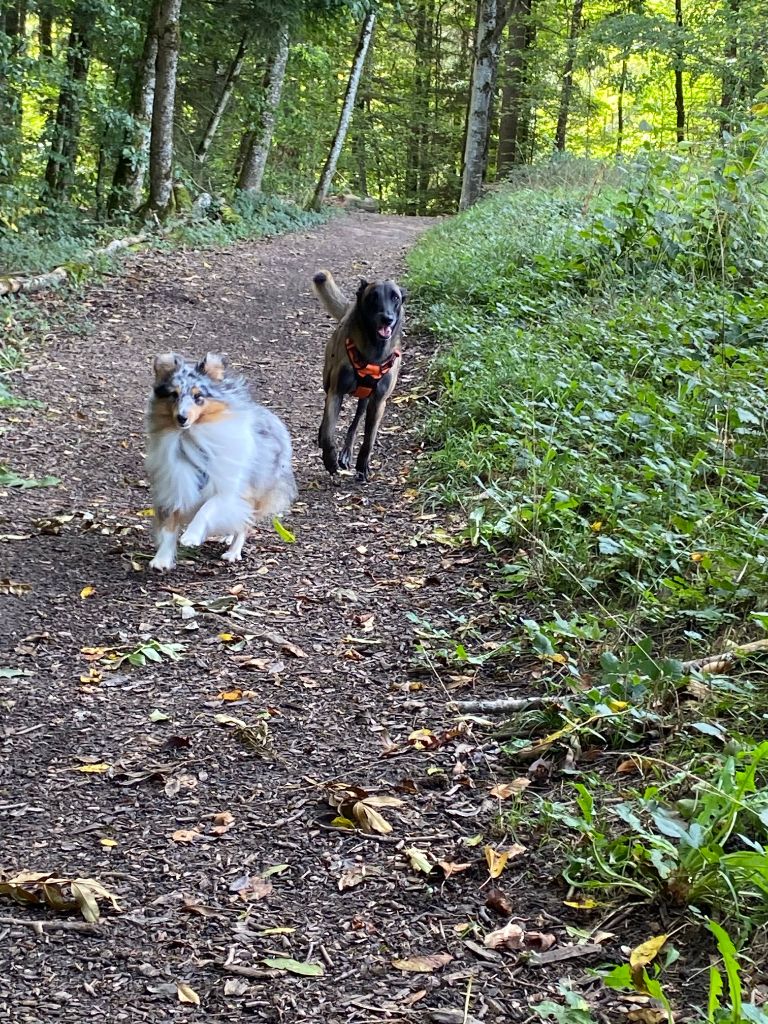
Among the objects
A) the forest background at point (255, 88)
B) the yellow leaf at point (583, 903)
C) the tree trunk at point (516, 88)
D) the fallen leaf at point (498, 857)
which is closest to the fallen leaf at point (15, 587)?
the fallen leaf at point (498, 857)

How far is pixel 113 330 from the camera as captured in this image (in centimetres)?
1095

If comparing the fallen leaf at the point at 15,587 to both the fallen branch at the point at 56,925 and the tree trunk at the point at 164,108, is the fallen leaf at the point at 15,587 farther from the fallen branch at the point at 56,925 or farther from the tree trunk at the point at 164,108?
the tree trunk at the point at 164,108

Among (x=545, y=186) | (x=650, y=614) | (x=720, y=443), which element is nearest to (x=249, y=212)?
(x=545, y=186)

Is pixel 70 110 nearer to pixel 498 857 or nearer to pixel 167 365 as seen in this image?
pixel 167 365

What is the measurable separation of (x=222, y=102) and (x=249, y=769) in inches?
728

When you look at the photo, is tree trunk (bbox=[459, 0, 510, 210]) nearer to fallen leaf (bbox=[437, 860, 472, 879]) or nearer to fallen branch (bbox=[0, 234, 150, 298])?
fallen branch (bbox=[0, 234, 150, 298])

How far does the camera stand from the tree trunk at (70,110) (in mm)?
15633

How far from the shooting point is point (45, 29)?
18.5 m

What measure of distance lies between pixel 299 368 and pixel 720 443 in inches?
229

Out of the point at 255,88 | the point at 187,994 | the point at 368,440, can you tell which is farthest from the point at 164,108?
the point at 187,994

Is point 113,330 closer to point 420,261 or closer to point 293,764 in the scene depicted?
point 420,261

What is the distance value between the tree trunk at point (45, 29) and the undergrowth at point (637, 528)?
9814 mm

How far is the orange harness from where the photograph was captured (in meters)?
6.70

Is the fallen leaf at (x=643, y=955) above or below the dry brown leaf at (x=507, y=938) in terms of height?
above
